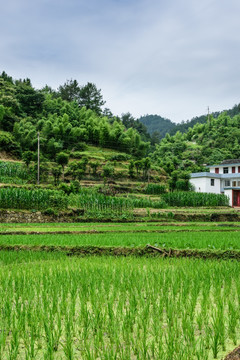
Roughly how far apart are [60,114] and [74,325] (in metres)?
51.5

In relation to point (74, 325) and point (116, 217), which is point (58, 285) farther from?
point (116, 217)

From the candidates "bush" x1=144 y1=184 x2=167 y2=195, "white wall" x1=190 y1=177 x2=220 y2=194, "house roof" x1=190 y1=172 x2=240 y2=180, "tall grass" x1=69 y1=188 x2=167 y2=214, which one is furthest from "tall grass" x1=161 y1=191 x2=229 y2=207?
"house roof" x1=190 y1=172 x2=240 y2=180

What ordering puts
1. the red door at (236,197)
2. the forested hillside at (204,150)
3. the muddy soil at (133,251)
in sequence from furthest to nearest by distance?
1. the forested hillside at (204,150)
2. the red door at (236,197)
3. the muddy soil at (133,251)

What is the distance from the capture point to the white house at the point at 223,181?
35.8 meters

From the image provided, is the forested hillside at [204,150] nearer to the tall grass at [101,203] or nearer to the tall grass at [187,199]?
the tall grass at [187,199]

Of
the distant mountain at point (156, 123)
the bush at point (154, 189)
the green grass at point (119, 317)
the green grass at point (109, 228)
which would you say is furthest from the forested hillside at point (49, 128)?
the distant mountain at point (156, 123)

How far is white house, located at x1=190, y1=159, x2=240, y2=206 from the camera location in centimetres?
3578

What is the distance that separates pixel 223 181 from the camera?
4000 cm

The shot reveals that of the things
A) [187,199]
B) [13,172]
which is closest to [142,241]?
[187,199]

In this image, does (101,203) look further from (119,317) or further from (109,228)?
(119,317)

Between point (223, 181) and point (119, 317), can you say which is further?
point (223, 181)

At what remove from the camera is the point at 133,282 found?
4098 mm

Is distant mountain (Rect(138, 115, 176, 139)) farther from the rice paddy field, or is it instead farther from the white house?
the rice paddy field

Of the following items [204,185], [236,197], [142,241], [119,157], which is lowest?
[142,241]
